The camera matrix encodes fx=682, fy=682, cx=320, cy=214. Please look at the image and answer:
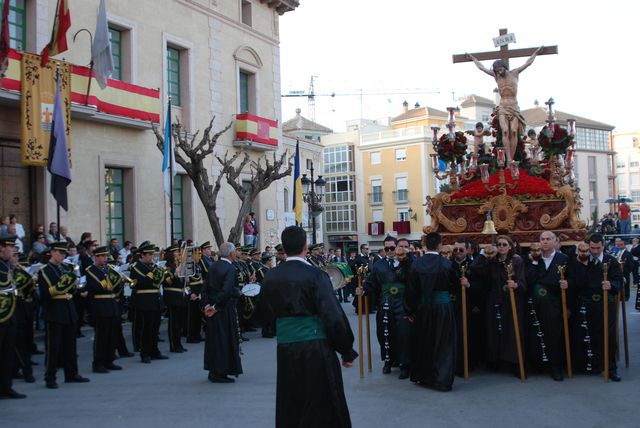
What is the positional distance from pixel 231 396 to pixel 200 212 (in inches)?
627

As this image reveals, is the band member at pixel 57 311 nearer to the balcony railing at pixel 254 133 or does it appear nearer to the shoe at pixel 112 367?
the shoe at pixel 112 367

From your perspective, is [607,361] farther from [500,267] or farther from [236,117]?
[236,117]

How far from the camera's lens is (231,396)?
8.72 m

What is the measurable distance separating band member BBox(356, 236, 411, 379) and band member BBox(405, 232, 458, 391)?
0.69m

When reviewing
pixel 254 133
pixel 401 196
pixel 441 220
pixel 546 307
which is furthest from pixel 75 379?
pixel 401 196

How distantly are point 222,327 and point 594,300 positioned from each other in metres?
5.16

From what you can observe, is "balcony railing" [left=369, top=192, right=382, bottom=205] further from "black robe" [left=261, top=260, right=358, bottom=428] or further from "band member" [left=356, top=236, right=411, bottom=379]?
"black robe" [left=261, top=260, right=358, bottom=428]

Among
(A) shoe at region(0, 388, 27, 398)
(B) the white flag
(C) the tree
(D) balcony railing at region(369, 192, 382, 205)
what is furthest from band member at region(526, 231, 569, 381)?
(D) balcony railing at region(369, 192, 382, 205)

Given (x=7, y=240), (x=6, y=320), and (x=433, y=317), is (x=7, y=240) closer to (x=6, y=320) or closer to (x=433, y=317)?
(x=6, y=320)

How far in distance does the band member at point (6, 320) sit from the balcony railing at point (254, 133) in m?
16.8

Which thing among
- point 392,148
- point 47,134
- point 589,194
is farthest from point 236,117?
point 589,194

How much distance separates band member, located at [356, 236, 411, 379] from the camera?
9.64 metres

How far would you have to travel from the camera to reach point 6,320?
28.7 feet

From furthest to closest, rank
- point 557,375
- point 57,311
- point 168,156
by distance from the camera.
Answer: point 168,156 < point 57,311 < point 557,375
